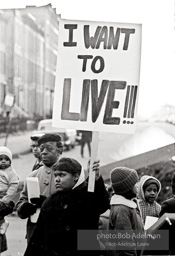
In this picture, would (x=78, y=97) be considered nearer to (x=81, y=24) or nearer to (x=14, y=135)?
(x=81, y=24)

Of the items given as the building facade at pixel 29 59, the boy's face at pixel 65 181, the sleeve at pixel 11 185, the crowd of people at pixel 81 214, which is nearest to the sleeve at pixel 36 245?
the crowd of people at pixel 81 214

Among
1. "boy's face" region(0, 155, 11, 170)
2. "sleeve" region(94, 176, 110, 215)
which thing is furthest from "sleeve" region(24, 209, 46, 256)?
"boy's face" region(0, 155, 11, 170)

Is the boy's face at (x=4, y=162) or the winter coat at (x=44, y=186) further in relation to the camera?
the boy's face at (x=4, y=162)

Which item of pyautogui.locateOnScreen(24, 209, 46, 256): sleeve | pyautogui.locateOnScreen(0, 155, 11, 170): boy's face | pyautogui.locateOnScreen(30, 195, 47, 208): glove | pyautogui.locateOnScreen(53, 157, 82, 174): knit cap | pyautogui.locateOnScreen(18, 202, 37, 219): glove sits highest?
pyautogui.locateOnScreen(53, 157, 82, 174): knit cap

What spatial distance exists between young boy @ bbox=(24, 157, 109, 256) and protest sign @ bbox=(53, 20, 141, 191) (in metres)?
0.37

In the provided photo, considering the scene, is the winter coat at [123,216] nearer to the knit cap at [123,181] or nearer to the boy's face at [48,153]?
Answer: the knit cap at [123,181]

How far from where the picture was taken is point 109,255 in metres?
5.02

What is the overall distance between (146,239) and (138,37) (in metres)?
1.59

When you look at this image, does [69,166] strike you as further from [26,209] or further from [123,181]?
[26,209]

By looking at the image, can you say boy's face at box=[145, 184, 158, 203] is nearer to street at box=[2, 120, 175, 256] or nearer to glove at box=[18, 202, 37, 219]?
glove at box=[18, 202, 37, 219]

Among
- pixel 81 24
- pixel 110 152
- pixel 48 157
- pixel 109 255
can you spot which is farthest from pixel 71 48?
pixel 110 152

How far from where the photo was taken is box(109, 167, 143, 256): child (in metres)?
4.83

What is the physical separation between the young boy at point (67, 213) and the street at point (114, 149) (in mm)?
2392

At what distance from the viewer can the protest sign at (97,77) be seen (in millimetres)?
5172
